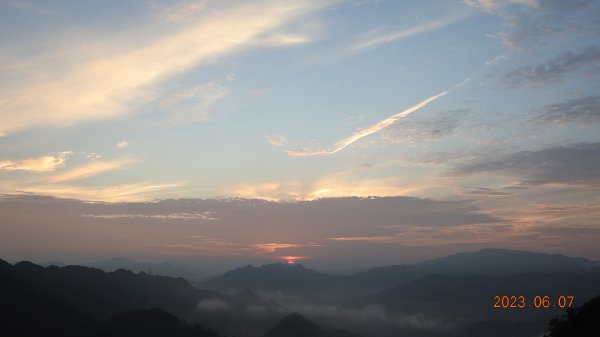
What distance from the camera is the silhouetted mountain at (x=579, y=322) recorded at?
268 feet

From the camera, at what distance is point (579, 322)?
88438mm

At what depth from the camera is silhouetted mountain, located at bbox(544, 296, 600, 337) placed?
81.8 m

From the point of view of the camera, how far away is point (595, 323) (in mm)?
83000

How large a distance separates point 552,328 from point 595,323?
34.5 feet

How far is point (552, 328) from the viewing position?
92.1 meters

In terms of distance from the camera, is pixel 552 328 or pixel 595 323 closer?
pixel 595 323
